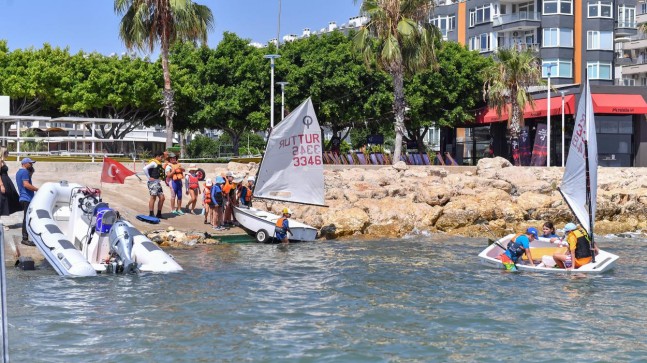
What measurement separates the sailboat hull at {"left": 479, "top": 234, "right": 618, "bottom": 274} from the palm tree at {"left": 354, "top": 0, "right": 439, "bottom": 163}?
69.1 feet

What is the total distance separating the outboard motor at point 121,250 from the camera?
64.3 feet

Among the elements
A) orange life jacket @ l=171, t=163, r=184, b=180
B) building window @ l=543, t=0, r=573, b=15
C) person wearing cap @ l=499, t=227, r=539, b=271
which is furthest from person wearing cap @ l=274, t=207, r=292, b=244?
building window @ l=543, t=0, r=573, b=15

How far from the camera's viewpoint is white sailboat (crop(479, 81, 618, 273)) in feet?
67.6

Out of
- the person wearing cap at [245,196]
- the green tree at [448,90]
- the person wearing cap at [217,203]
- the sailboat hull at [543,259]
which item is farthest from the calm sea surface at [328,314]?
the green tree at [448,90]

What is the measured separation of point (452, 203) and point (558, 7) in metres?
39.1

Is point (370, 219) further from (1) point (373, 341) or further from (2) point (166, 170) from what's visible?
(1) point (373, 341)

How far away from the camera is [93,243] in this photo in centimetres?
2028

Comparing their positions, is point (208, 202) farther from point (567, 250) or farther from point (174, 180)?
point (567, 250)

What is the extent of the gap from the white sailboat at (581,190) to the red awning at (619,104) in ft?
95.2

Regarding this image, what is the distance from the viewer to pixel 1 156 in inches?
850

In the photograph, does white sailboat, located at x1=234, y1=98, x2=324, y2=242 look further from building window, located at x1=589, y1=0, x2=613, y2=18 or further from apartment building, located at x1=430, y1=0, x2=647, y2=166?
building window, located at x1=589, y1=0, x2=613, y2=18

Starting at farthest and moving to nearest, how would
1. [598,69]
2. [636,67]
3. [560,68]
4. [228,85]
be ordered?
[636,67]
[598,69]
[560,68]
[228,85]

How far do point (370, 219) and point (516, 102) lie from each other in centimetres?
2119

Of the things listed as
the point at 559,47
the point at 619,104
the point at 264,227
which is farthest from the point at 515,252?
the point at 559,47
